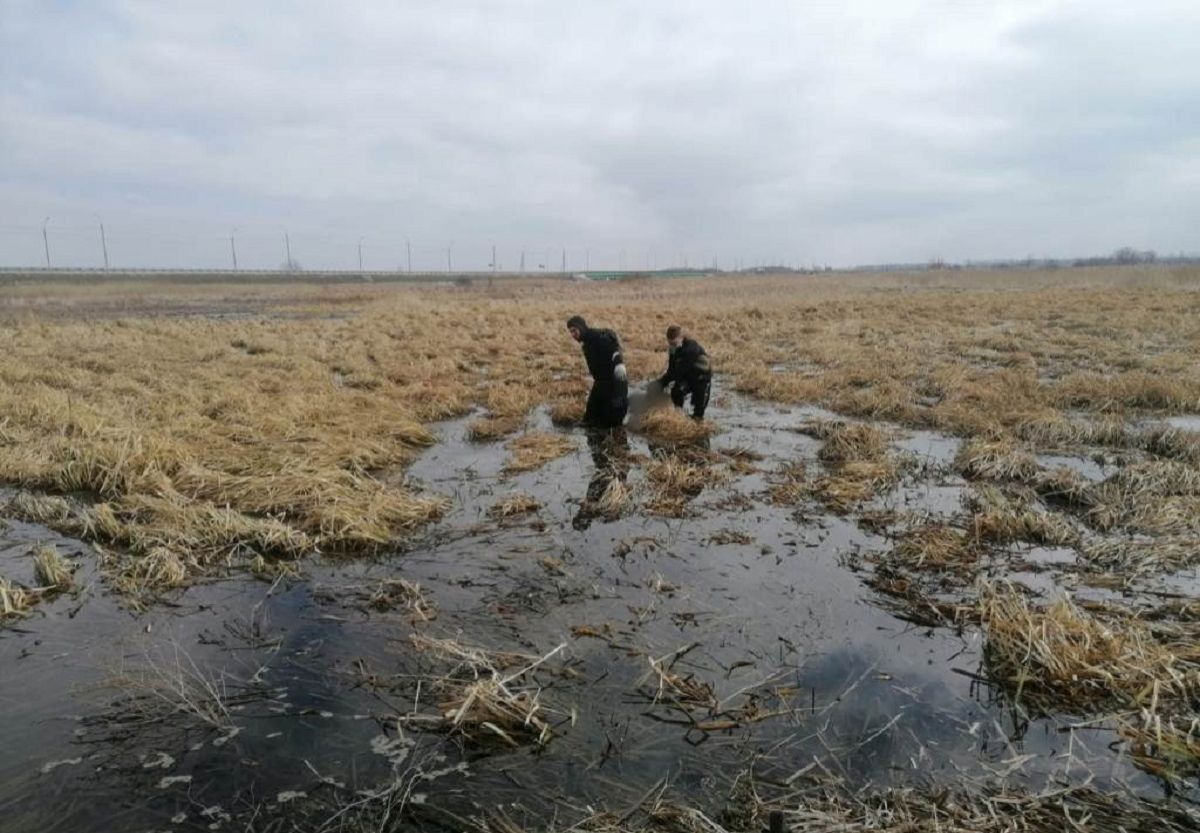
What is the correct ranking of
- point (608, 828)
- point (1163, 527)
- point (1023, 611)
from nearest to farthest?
point (608, 828) → point (1023, 611) → point (1163, 527)

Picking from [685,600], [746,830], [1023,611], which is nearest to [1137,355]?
[1023,611]

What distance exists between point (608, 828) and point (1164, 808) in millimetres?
2562

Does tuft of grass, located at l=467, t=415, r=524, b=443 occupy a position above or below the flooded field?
above

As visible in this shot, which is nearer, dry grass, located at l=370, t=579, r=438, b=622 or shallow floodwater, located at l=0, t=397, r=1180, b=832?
shallow floodwater, located at l=0, t=397, r=1180, b=832

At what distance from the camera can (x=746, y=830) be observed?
2855 mm

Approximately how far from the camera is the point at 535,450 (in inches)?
339

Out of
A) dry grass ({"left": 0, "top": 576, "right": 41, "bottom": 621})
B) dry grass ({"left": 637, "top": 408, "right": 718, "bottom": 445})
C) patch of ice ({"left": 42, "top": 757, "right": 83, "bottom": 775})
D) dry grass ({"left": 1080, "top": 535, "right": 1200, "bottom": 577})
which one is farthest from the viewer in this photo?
dry grass ({"left": 637, "top": 408, "right": 718, "bottom": 445})

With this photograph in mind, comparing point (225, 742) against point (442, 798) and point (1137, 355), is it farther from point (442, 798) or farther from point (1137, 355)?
point (1137, 355)

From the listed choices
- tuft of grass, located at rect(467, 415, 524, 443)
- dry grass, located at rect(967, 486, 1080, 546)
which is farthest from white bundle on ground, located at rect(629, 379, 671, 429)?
dry grass, located at rect(967, 486, 1080, 546)

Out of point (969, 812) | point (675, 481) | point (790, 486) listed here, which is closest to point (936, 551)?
point (790, 486)

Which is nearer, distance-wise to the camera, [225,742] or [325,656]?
[225,742]

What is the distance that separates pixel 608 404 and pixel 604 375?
48 cm

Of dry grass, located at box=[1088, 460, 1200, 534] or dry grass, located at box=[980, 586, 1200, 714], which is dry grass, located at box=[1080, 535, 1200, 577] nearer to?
dry grass, located at box=[1088, 460, 1200, 534]

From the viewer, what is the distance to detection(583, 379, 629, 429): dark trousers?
387 inches
